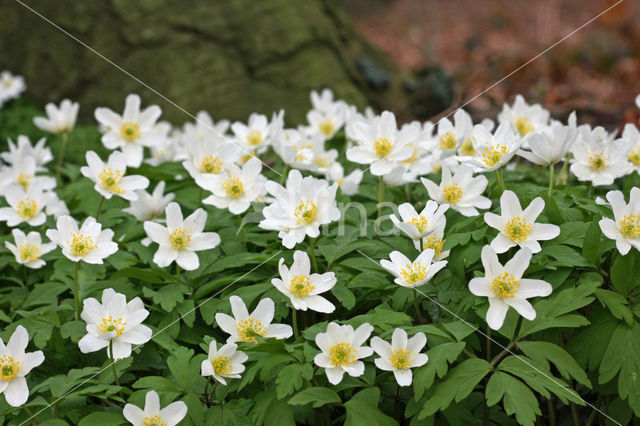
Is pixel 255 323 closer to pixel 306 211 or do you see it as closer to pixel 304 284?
pixel 304 284

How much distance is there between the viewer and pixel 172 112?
5191 mm

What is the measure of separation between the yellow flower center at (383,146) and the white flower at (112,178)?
90 cm

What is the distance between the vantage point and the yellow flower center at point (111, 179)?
2.59 metres

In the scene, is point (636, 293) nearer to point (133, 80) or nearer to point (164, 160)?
point (164, 160)

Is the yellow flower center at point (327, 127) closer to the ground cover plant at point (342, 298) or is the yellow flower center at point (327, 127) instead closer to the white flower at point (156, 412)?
the ground cover plant at point (342, 298)

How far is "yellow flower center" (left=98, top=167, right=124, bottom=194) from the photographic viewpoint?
2.59 m

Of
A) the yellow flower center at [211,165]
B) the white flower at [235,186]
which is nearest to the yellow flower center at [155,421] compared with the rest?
the white flower at [235,186]

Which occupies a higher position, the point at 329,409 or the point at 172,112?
the point at 329,409

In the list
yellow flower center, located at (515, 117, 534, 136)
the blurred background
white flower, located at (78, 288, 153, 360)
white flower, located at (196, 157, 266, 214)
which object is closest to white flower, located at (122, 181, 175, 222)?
white flower, located at (196, 157, 266, 214)

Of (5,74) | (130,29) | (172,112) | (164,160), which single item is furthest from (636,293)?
(5,74)

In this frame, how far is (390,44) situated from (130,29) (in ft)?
23.8

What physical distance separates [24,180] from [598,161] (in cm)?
248

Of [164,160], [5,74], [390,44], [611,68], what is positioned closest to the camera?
[164,160]

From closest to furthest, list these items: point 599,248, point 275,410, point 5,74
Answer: point 275,410 → point 599,248 → point 5,74
